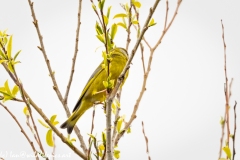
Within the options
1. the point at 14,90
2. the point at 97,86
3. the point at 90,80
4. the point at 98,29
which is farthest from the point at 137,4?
the point at 90,80

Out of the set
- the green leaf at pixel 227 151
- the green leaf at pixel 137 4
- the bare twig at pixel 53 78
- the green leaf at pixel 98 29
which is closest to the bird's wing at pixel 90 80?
the bare twig at pixel 53 78

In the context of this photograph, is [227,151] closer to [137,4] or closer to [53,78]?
[137,4]

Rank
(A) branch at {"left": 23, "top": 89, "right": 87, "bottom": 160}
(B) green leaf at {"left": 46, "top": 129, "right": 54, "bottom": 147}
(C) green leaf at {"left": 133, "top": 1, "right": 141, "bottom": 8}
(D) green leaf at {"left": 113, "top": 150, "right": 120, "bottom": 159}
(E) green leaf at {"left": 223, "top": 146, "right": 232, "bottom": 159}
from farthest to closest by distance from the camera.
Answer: (C) green leaf at {"left": 133, "top": 1, "right": 141, "bottom": 8} < (D) green leaf at {"left": 113, "top": 150, "right": 120, "bottom": 159} < (B) green leaf at {"left": 46, "top": 129, "right": 54, "bottom": 147} < (A) branch at {"left": 23, "top": 89, "right": 87, "bottom": 160} < (E) green leaf at {"left": 223, "top": 146, "right": 232, "bottom": 159}

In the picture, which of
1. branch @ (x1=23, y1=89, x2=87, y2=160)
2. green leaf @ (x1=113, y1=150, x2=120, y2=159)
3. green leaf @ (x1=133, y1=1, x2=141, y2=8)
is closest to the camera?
branch @ (x1=23, y1=89, x2=87, y2=160)

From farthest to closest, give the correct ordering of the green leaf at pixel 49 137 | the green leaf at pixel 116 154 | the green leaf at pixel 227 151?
the green leaf at pixel 116 154, the green leaf at pixel 49 137, the green leaf at pixel 227 151

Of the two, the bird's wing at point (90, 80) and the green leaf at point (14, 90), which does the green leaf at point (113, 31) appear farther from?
the bird's wing at point (90, 80)

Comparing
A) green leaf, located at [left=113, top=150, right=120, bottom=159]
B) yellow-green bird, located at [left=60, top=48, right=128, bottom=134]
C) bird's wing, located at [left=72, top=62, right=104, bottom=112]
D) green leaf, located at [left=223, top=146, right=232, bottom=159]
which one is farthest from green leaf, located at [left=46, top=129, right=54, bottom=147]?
bird's wing, located at [left=72, top=62, right=104, bottom=112]

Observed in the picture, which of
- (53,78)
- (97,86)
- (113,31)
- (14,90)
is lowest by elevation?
(14,90)

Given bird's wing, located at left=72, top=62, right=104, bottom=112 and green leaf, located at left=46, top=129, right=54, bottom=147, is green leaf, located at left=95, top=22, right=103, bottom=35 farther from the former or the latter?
bird's wing, located at left=72, top=62, right=104, bottom=112

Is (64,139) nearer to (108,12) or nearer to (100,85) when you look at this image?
(108,12)

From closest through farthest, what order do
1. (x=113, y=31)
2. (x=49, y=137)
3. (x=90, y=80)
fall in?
1. (x=113, y=31)
2. (x=49, y=137)
3. (x=90, y=80)

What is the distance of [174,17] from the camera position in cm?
355

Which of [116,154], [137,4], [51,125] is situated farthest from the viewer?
[137,4]

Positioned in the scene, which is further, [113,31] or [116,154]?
[116,154]
